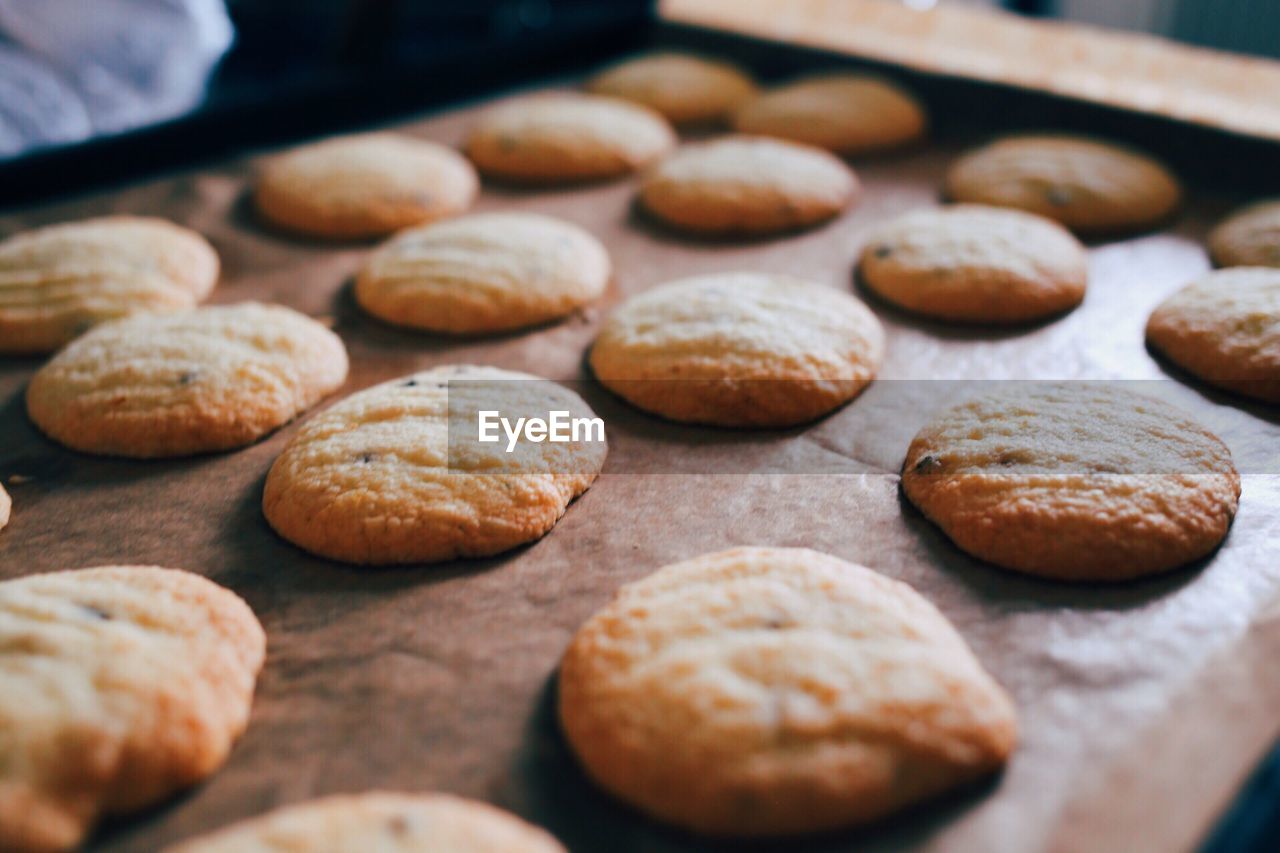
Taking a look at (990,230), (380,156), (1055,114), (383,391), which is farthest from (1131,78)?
(383,391)

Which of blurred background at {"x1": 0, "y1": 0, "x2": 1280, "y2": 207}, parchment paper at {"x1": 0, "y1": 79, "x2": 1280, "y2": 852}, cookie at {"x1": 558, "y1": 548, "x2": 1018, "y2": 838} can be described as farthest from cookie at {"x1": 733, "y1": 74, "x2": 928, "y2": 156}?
cookie at {"x1": 558, "y1": 548, "x2": 1018, "y2": 838}

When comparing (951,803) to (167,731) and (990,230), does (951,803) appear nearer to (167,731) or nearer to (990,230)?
(167,731)

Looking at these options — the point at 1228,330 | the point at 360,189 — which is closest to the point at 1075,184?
the point at 1228,330

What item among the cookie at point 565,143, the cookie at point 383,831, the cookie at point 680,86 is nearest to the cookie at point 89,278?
the cookie at point 565,143

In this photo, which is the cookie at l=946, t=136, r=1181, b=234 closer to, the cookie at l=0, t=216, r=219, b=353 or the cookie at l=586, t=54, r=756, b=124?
the cookie at l=586, t=54, r=756, b=124

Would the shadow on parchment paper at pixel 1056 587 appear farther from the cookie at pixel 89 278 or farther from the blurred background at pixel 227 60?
the blurred background at pixel 227 60

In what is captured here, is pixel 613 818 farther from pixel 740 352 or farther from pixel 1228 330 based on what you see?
pixel 1228 330
